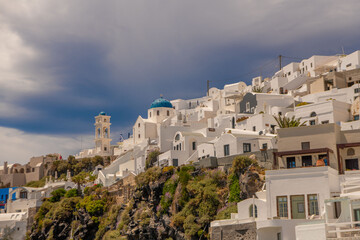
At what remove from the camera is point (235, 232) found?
3509cm

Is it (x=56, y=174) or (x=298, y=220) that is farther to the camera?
(x=56, y=174)

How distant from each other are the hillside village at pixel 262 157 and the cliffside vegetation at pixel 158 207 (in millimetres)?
426

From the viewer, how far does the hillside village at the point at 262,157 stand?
3384cm

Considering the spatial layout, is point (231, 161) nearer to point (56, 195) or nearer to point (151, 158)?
point (151, 158)

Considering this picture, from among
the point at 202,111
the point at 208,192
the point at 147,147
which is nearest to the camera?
the point at 208,192

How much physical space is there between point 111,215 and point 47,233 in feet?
50.9

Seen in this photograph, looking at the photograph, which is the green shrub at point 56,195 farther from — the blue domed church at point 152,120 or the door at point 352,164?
the door at point 352,164

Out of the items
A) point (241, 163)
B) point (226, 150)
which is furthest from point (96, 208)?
point (241, 163)

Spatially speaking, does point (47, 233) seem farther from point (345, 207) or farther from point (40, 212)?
point (345, 207)

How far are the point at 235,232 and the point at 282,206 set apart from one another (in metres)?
3.88

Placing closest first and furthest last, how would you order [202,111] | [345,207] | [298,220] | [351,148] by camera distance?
1. [345,207]
2. [298,220]
3. [351,148]
4. [202,111]

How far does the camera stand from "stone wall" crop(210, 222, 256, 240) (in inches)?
1351

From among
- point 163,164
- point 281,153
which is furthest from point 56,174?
point 281,153

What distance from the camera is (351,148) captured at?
39.8 m
